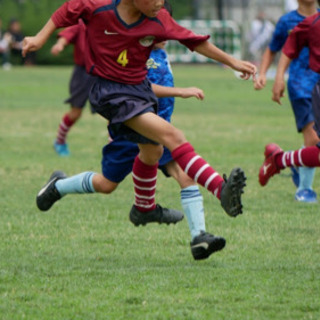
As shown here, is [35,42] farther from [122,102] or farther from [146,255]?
[146,255]

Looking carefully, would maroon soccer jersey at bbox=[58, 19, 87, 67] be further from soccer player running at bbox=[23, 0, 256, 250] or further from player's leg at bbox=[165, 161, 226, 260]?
player's leg at bbox=[165, 161, 226, 260]

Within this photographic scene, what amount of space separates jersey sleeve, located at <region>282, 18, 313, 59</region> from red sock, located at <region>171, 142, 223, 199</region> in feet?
6.76

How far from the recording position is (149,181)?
6410mm

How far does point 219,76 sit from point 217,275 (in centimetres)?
2642

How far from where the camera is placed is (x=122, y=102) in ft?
18.9

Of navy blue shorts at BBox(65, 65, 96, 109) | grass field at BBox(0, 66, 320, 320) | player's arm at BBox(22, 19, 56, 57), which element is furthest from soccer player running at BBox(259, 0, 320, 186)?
navy blue shorts at BBox(65, 65, 96, 109)

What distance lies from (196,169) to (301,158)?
7.39ft

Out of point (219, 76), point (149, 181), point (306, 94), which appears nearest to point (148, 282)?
point (149, 181)

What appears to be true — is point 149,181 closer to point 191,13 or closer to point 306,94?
point 306,94

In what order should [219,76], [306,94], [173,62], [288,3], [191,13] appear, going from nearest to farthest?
[306,94] < [288,3] < [219,76] < [173,62] < [191,13]

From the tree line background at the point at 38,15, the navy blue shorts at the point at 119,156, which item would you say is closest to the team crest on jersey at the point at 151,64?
the navy blue shorts at the point at 119,156

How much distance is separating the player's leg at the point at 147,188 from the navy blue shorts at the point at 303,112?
2.29 m

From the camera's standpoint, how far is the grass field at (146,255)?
15.9 feet

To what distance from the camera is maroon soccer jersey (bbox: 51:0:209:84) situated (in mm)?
5832
